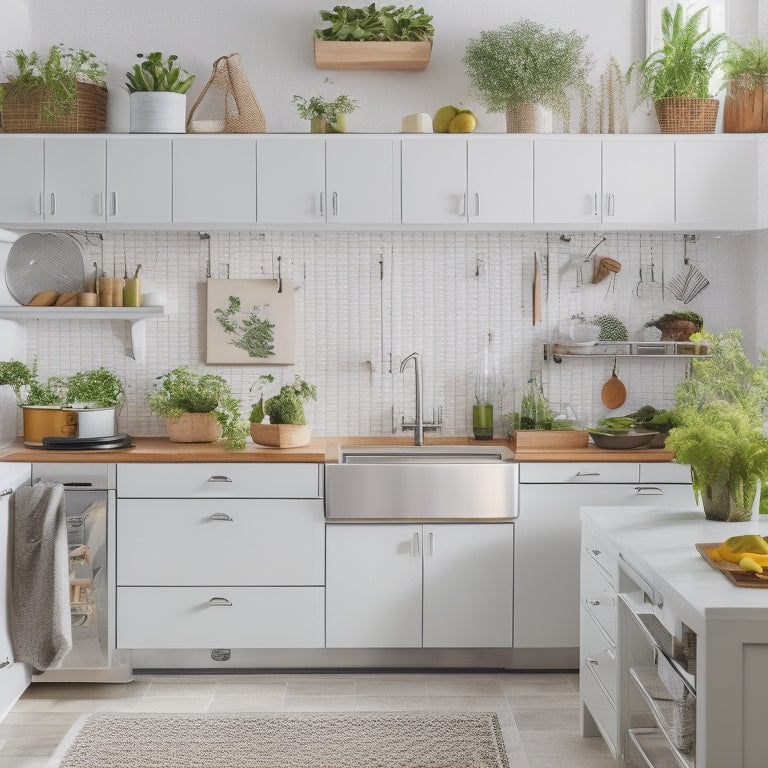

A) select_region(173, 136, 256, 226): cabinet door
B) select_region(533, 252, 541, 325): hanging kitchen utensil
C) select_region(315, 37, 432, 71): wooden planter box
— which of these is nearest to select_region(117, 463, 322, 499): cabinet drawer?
select_region(173, 136, 256, 226): cabinet door

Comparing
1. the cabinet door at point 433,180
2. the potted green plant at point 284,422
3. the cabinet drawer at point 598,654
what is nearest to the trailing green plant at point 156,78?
the cabinet door at point 433,180

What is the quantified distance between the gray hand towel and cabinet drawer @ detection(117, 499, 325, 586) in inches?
10.7

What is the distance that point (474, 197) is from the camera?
12.8 feet

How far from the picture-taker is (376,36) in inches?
159

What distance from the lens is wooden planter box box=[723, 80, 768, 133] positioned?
4.00m

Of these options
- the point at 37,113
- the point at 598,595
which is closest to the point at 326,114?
the point at 37,113

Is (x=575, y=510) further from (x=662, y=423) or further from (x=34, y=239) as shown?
(x=34, y=239)

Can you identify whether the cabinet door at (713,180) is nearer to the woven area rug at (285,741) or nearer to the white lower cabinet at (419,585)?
the white lower cabinet at (419,585)

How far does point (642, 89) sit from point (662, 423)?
148 cm

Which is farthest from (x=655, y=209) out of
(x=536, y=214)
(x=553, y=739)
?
(x=553, y=739)

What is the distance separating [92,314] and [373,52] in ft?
5.51

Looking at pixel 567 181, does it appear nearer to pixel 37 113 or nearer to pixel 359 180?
pixel 359 180

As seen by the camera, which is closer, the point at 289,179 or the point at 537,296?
the point at 289,179

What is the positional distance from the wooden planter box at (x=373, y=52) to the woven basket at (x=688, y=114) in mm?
1050
